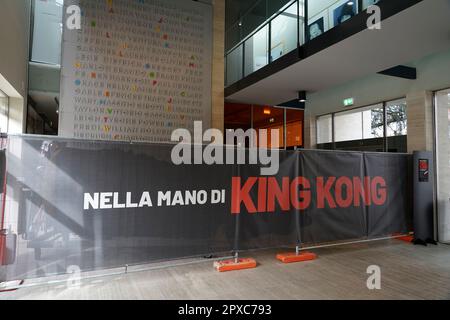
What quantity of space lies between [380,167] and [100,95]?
5.59 m

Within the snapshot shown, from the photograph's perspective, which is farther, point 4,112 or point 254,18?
point 254,18

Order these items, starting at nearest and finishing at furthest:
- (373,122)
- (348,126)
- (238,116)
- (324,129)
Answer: (373,122) < (348,126) < (238,116) < (324,129)

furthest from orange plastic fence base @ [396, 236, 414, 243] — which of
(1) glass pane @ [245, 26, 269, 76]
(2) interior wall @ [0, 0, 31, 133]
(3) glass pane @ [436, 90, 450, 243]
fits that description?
(2) interior wall @ [0, 0, 31, 133]

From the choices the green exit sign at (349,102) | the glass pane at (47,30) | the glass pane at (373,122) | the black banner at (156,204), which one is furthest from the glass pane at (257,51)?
the glass pane at (47,30)

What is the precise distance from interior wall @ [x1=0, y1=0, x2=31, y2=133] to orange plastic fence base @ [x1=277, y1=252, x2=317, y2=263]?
4985 mm

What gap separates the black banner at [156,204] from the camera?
10.7 feet

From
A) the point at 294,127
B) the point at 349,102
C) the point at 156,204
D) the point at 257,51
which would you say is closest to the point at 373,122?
the point at 349,102

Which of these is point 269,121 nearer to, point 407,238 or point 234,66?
point 234,66

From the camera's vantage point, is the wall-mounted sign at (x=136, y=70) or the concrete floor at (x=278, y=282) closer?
the concrete floor at (x=278, y=282)

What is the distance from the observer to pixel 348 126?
8.45 m

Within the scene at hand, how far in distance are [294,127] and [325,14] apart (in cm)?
399

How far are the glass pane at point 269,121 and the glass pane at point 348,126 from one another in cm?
173

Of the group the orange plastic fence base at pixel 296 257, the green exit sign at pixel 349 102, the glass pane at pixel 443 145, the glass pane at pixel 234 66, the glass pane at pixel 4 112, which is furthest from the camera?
the glass pane at pixel 234 66

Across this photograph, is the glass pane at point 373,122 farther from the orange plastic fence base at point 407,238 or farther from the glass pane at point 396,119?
the orange plastic fence base at point 407,238
